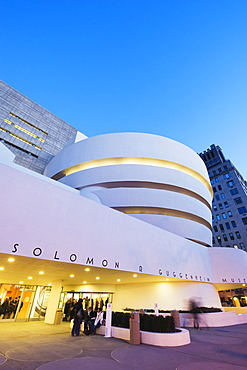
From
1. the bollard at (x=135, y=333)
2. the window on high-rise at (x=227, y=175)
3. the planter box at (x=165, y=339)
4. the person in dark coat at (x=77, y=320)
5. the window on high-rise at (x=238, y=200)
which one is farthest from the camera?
the window on high-rise at (x=227, y=175)

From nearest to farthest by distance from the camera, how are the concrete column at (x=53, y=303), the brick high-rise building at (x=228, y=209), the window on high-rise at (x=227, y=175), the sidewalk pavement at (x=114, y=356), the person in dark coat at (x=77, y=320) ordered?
the sidewalk pavement at (x=114, y=356) → the person in dark coat at (x=77, y=320) → the concrete column at (x=53, y=303) → the brick high-rise building at (x=228, y=209) → the window on high-rise at (x=227, y=175)

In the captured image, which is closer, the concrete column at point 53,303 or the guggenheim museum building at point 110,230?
the guggenheim museum building at point 110,230

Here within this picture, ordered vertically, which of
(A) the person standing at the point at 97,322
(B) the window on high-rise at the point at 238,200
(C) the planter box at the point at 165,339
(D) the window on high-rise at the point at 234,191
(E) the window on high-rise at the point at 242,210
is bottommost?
(C) the planter box at the point at 165,339

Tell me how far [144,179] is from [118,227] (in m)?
12.7

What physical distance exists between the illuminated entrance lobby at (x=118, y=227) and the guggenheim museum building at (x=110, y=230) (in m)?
0.06

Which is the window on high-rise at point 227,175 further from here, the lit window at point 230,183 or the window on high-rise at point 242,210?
the window on high-rise at point 242,210

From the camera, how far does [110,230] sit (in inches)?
493

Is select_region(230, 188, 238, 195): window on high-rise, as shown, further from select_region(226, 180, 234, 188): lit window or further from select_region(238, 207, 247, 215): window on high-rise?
select_region(238, 207, 247, 215): window on high-rise

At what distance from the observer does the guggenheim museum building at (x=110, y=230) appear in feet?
31.6

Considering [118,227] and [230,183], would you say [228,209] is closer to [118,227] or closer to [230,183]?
[230,183]

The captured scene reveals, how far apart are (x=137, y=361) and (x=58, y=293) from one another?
1292cm

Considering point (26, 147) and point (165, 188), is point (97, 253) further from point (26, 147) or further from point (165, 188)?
point (26, 147)

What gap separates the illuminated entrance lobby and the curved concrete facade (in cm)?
13

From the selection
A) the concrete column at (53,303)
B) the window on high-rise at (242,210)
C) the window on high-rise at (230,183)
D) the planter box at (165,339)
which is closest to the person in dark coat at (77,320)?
the planter box at (165,339)
